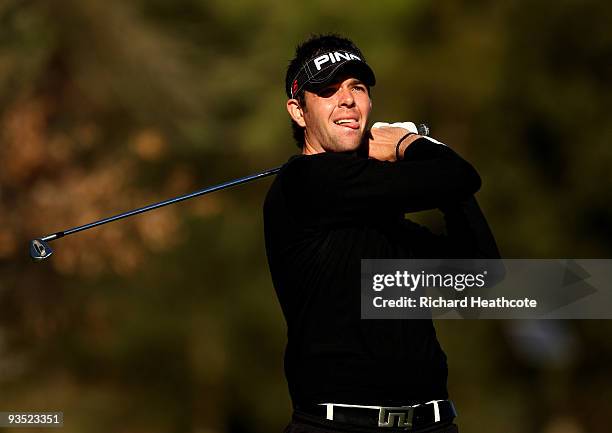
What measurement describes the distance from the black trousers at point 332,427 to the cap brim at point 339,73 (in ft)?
4.25

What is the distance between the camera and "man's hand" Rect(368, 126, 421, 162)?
203 inches

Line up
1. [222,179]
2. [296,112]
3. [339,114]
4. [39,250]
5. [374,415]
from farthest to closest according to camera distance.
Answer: [222,179] < [39,250] < [296,112] < [339,114] < [374,415]

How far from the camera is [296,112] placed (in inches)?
207

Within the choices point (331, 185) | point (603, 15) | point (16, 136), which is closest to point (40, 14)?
point (16, 136)

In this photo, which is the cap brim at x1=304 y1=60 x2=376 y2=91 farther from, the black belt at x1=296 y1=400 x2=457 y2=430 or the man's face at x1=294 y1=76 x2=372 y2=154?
the black belt at x1=296 y1=400 x2=457 y2=430

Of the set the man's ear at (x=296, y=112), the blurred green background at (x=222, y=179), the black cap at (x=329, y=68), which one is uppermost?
the blurred green background at (x=222, y=179)

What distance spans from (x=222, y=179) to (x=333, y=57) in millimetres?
14551

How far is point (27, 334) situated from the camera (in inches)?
661

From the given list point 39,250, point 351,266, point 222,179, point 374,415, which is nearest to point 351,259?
point 351,266

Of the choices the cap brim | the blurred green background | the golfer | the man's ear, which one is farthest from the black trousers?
the blurred green background

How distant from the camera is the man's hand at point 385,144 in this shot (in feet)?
16.9

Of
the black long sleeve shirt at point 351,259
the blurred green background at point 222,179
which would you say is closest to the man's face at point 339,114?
the black long sleeve shirt at point 351,259

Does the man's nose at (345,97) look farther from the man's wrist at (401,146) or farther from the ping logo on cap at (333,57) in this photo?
the man's wrist at (401,146)

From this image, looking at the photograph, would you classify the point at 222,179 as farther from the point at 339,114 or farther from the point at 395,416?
the point at 395,416
